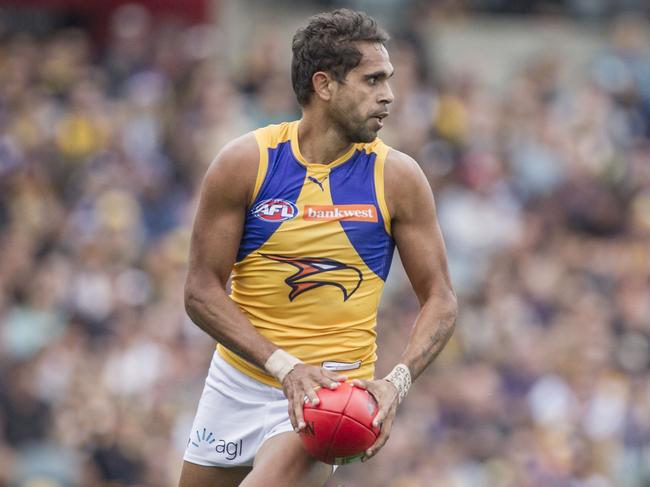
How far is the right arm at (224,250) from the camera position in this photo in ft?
20.6

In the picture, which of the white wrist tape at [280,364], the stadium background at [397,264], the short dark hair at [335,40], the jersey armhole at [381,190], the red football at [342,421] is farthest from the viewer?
the stadium background at [397,264]

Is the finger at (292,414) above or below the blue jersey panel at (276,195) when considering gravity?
below

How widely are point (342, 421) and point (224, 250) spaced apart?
978 millimetres

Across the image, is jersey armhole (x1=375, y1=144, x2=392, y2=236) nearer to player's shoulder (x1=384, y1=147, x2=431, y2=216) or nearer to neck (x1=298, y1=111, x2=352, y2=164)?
player's shoulder (x1=384, y1=147, x2=431, y2=216)

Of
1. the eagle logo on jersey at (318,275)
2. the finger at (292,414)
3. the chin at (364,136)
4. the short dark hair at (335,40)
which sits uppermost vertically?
the short dark hair at (335,40)

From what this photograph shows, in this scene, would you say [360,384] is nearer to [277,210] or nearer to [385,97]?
[277,210]

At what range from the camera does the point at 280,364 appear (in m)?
6.16

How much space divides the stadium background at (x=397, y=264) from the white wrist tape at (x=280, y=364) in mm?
5272

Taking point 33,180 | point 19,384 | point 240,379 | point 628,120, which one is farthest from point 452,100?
point 240,379

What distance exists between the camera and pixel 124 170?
560 inches

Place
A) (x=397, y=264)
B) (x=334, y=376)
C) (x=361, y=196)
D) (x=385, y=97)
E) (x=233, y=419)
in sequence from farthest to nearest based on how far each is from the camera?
(x=397, y=264) → (x=233, y=419) → (x=361, y=196) → (x=385, y=97) → (x=334, y=376)

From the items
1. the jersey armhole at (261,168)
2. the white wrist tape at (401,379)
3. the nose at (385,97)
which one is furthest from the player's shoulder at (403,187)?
the white wrist tape at (401,379)

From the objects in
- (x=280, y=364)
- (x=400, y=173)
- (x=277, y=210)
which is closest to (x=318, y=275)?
(x=277, y=210)

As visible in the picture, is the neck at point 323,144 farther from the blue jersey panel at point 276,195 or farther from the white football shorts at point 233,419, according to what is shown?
the white football shorts at point 233,419
